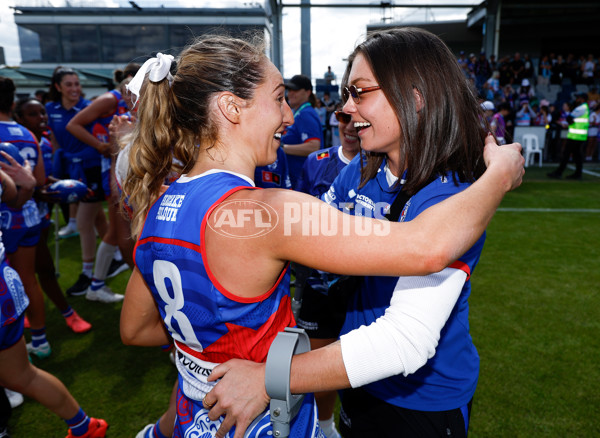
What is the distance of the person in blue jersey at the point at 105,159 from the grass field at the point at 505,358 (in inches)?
8.9

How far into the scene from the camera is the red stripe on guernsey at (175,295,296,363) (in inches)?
45.4

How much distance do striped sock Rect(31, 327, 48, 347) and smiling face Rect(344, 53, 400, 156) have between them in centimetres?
330

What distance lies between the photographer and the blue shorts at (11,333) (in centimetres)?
213

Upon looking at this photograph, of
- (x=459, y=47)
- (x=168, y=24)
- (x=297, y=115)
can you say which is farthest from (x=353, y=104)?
(x=168, y=24)

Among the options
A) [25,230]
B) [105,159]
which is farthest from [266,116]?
[105,159]

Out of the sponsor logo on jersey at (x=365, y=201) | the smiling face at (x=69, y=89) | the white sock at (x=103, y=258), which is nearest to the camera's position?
the sponsor logo on jersey at (x=365, y=201)

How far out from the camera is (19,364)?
2240 mm

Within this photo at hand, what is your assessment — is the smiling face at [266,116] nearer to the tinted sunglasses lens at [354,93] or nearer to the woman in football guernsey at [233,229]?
the woman in football guernsey at [233,229]

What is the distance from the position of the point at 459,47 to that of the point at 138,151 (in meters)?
34.2

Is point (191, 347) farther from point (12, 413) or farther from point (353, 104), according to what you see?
point (12, 413)

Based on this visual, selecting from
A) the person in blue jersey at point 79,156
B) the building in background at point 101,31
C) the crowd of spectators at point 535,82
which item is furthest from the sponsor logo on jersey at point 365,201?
the building in background at point 101,31

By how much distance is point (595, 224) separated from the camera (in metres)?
7.20

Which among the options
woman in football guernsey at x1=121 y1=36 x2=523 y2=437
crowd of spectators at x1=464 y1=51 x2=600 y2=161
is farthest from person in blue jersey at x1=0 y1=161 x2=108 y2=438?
crowd of spectators at x1=464 y1=51 x2=600 y2=161

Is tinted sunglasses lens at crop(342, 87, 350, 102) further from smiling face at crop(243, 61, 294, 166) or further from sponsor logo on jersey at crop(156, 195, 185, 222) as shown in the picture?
sponsor logo on jersey at crop(156, 195, 185, 222)
